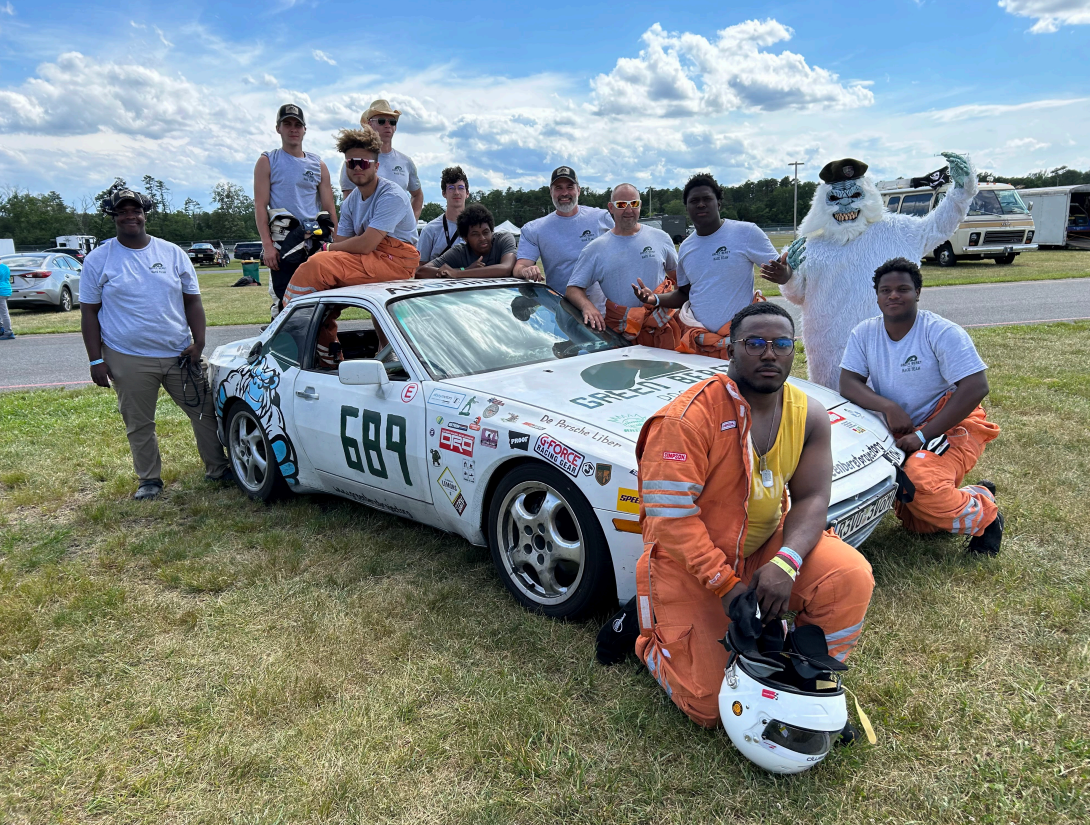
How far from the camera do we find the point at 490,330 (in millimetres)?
4227

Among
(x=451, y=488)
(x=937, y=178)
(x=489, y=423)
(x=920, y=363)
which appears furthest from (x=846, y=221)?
(x=451, y=488)

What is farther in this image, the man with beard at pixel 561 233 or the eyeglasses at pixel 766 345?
the man with beard at pixel 561 233

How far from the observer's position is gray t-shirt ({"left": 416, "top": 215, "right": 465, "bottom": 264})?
6.80m

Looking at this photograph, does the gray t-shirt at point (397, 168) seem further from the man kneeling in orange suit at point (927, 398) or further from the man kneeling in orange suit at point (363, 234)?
the man kneeling in orange suit at point (927, 398)

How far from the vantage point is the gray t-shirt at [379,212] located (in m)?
5.28

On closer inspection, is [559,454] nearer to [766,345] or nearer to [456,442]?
[456,442]

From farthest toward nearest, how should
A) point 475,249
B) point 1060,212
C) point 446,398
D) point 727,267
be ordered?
point 1060,212
point 475,249
point 727,267
point 446,398

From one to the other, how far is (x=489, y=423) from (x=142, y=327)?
121 inches

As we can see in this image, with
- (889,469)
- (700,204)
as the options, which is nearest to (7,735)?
(889,469)

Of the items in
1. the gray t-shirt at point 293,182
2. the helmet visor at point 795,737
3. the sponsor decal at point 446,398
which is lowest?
the helmet visor at point 795,737

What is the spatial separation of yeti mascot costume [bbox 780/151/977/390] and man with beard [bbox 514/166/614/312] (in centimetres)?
153

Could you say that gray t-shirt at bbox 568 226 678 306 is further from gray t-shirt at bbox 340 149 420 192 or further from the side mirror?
gray t-shirt at bbox 340 149 420 192

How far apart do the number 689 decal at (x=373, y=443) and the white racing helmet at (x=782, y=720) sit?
2041 millimetres

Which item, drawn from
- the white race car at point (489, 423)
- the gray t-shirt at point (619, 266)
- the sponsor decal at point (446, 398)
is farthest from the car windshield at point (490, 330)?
the gray t-shirt at point (619, 266)
